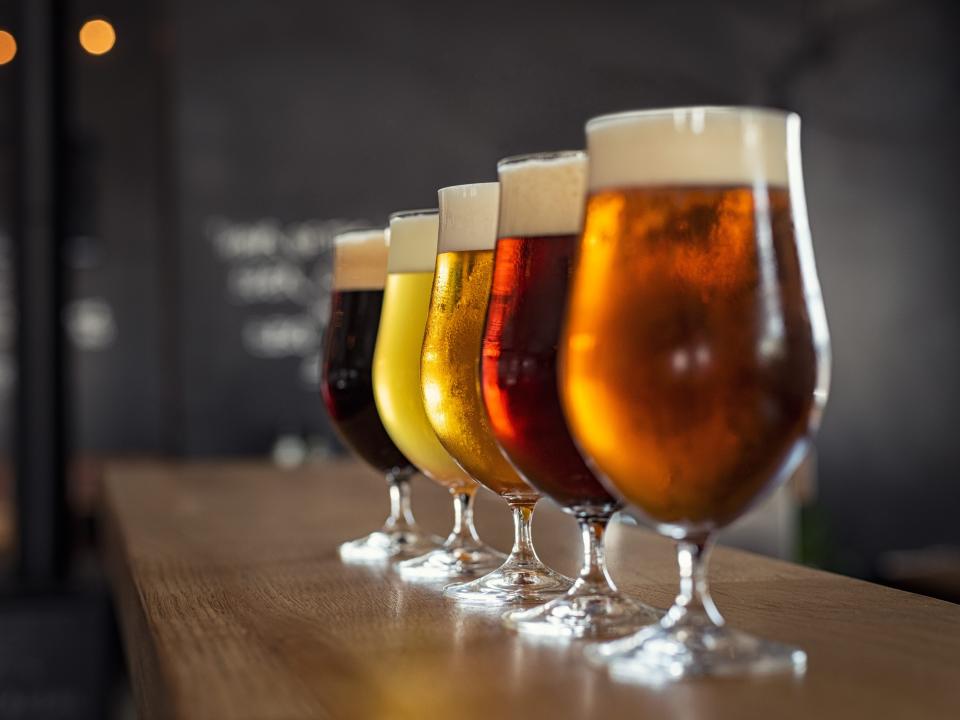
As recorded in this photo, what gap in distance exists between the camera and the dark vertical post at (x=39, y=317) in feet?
13.7

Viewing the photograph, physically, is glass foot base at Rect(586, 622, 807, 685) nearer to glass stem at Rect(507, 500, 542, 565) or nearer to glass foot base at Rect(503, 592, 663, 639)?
glass foot base at Rect(503, 592, 663, 639)

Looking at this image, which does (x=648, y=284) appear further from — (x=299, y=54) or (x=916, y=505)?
(x=916, y=505)

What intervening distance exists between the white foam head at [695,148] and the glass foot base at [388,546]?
0.45m

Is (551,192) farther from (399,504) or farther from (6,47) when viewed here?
(6,47)

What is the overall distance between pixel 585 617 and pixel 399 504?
0.43m

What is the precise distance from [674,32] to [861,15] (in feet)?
3.77

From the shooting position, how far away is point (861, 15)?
609cm

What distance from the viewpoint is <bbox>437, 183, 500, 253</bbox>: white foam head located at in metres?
0.82

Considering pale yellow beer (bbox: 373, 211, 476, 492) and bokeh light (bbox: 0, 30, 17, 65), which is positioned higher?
bokeh light (bbox: 0, 30, 17, 65)

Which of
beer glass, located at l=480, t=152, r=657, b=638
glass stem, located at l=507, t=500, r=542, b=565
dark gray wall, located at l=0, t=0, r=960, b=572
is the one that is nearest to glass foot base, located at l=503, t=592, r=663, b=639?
beer glass, located at l=480, t=152, r=657, b=638

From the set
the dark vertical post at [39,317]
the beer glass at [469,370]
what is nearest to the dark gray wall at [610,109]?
the dark vertical post at [39,317]

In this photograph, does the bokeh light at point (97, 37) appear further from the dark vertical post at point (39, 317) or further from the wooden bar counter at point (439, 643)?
the wooden bar counter at point (439, 643)

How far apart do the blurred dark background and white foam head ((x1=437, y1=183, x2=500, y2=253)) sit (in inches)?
141

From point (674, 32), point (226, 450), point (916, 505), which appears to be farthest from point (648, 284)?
point (916, 505)
